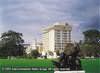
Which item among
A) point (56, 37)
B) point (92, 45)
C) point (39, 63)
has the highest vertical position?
point (56, 37)

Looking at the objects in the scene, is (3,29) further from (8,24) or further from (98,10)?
(98,10)

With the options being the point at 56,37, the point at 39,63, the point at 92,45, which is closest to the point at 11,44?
the point at 39,63

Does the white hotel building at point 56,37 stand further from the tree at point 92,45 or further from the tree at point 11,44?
the tree at point 11,44

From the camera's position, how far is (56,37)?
2014cm

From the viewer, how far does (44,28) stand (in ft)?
65.8

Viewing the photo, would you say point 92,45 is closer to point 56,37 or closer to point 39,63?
point 56,37

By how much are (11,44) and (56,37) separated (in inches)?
25.6

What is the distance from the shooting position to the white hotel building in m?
20.1

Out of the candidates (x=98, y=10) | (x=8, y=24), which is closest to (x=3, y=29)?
(x=8, y=24)

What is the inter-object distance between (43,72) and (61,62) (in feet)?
0.96

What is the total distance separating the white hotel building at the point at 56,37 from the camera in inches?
790

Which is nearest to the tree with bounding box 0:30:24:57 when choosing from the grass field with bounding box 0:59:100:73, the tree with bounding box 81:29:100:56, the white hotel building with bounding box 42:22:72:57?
the grass field with bounding box 0:59:100:73

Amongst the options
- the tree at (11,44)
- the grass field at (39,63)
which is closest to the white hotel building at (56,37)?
the grass field at (39,63)

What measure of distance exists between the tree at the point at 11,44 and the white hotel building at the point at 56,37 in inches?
13.6
